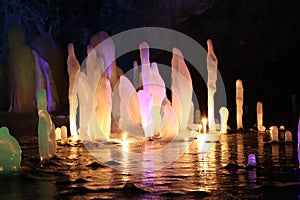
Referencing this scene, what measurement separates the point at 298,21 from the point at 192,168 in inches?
868

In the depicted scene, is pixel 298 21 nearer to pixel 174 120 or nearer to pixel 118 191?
pixel 174 120

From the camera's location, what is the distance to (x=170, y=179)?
793 centimetres

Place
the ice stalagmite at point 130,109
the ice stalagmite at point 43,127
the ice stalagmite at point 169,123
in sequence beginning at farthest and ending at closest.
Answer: the ice stalagmite at point 130,109 → the ice stalagmite at point 169,123 → the ice stalagmite at point 43,127

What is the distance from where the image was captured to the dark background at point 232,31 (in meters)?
28.5

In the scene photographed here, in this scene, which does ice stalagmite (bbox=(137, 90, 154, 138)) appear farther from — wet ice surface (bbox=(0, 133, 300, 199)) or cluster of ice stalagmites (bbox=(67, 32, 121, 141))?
wet ice surface (bbox=(0, 133, 300, 199))

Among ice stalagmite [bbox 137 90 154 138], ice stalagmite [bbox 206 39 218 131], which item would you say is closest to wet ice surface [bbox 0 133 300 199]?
ice stalagmite [bbox 137 90 154 138]

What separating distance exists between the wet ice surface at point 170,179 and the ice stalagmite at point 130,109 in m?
5.58

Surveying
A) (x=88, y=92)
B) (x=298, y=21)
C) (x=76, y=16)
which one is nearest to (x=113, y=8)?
(x=76, y=16)

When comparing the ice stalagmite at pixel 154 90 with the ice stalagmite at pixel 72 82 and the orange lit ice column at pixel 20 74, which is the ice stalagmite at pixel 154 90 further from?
the orange lit ice column at pixel 20 74

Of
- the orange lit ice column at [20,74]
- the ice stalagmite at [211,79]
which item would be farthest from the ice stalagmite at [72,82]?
the orange lit ice column at [20,74]

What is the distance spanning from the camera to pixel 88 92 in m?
15.1

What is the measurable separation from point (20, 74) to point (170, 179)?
19.5 metres

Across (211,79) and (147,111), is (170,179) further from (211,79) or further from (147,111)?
(211,79)

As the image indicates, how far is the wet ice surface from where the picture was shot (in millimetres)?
6828
